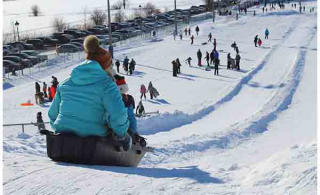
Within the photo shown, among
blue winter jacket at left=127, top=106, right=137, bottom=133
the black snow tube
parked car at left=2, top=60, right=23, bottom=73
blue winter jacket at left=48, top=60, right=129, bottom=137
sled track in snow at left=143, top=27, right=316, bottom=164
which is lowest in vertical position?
parked car at left=2, top=60, right=23, bottom=73

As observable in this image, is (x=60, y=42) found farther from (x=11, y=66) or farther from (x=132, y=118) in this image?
(x=132, y=118)

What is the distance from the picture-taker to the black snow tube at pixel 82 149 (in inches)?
202

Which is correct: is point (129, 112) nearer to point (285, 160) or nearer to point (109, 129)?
point (109, 129)

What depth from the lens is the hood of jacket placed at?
190 inches

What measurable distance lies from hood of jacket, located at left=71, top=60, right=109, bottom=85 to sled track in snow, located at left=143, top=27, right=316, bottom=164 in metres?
3.47

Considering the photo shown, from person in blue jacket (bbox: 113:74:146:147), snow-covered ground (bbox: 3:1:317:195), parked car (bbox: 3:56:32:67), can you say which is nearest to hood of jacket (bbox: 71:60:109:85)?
person in blue jacket (bbox: 113:74:146:147)

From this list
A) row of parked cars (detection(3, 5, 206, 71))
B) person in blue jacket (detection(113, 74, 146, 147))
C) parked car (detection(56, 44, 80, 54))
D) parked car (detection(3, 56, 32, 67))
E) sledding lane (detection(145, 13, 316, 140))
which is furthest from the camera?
parked car (detection(56, 44, 80, 54))

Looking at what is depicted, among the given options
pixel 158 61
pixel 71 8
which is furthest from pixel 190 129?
pixel 71 8

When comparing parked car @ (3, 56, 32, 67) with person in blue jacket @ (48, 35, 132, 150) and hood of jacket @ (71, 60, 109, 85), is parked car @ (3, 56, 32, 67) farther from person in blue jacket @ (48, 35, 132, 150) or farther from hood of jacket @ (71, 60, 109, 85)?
hood of jacket @ (71, 60, 109, 85)

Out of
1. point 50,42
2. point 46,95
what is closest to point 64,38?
point 50,42

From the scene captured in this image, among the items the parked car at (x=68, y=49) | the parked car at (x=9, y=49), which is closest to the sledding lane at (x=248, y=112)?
the parked car at (x=68, y=49)

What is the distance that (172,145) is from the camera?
959cm

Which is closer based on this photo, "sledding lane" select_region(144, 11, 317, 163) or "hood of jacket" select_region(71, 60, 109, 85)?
"hood of jacket" select_region(71, 60, 109, 85)

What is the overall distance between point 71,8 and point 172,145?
94.6 m
